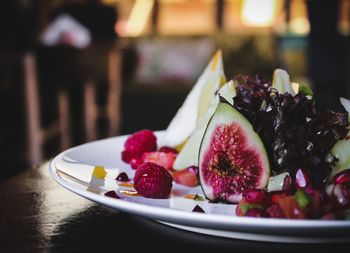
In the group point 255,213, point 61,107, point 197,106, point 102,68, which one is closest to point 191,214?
point 255,213

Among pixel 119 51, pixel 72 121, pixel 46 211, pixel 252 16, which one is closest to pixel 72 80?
pixel 119 51

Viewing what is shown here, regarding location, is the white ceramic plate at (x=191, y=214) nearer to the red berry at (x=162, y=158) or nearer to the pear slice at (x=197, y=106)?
the red berry at (x=162, y=158)

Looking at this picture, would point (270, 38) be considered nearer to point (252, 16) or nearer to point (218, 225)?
point (252, 16)

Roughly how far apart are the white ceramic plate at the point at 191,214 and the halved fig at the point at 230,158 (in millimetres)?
49

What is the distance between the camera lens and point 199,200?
33.7 inches

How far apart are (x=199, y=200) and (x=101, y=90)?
5112 mm

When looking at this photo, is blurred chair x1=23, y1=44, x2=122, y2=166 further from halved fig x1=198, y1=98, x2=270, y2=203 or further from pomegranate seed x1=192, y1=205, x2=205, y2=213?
pomegranate seed x1=192, y1=205, x2=205, y2=213

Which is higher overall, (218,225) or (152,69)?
(218,225)

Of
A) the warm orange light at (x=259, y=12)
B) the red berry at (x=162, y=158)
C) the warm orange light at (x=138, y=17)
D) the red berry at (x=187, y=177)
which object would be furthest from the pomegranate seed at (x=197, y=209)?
the warm orange light at (x=138, y=17)

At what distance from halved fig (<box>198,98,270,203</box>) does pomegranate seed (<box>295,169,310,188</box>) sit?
7cm

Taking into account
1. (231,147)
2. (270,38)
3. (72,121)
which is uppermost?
(231,147)

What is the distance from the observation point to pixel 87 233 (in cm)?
75

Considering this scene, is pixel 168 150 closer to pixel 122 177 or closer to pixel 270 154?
pixel 122 177

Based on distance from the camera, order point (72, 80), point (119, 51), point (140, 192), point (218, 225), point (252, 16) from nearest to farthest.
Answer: point (218, 225) → point (140, 192) → point (72, 80) → point (119, 51) → point (252, 16)
